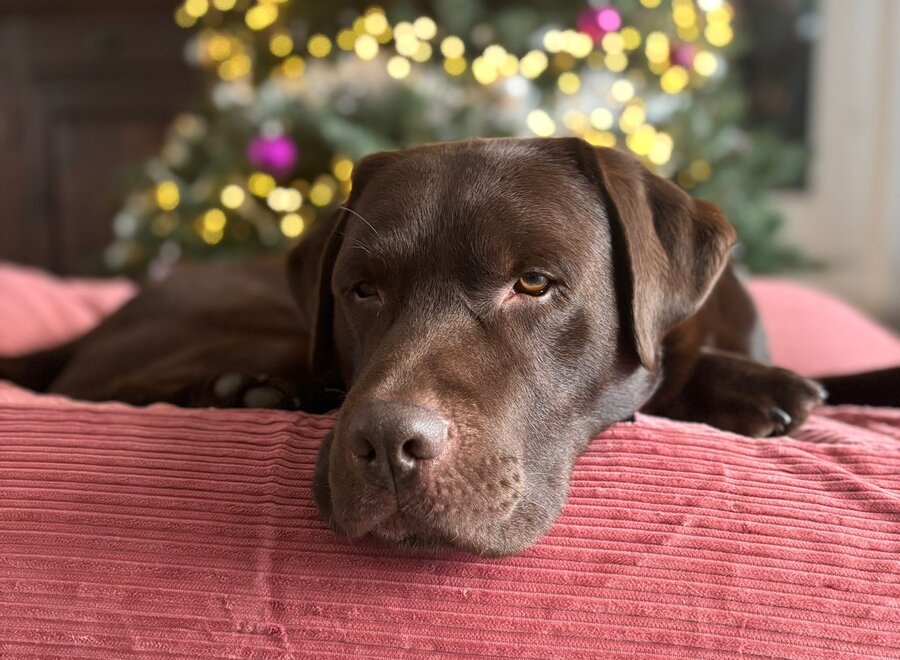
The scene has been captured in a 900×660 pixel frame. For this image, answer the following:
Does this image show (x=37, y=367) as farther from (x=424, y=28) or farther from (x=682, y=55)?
(x=682, y=55)

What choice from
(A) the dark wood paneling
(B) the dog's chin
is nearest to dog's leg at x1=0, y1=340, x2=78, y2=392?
(B) the dog's chin

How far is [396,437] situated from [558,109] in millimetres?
3727

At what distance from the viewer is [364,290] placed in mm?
1704

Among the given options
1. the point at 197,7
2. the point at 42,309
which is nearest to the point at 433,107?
the point at 197,7

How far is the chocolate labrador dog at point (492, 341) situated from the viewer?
4.26 ft

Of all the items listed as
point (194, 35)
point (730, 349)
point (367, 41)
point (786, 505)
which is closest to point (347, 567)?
point (786, 505)

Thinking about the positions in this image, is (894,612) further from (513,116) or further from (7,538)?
(513,116)

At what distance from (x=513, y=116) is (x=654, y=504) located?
338 centimetres

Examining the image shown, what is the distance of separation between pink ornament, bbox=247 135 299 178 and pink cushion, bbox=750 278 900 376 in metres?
2.33

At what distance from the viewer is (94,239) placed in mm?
7441

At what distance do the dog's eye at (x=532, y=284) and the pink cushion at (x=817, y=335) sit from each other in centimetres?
162

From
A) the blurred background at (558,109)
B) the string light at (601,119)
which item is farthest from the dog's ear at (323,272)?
the string light at (601,119)

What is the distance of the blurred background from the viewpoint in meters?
4.59

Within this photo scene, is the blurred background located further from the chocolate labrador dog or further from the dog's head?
the dog's head
